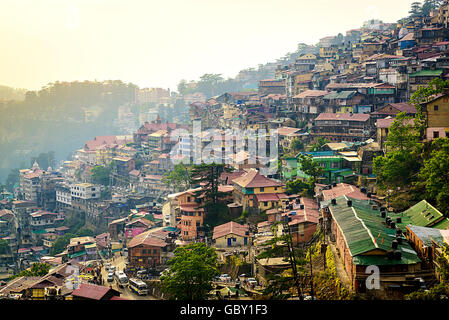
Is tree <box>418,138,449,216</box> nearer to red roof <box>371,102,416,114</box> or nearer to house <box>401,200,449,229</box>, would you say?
house <box>401,200,449,229</box>

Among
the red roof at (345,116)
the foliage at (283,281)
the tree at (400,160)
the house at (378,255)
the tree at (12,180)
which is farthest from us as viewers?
the tree at (12,180)

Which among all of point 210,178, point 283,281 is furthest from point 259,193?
point 283,281

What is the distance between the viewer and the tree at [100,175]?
121 feet

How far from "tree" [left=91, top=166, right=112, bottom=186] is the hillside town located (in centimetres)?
10

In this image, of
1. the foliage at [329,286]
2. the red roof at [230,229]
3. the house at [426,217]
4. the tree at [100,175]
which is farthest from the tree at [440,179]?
the tree at [100,175]

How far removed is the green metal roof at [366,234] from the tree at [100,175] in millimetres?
27468

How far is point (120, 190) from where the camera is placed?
35.0 m

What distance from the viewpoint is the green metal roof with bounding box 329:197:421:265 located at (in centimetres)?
817

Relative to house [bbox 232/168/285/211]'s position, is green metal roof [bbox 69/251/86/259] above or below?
below

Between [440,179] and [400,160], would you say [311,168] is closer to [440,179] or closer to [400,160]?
[400,160]

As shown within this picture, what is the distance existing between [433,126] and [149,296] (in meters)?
9.90

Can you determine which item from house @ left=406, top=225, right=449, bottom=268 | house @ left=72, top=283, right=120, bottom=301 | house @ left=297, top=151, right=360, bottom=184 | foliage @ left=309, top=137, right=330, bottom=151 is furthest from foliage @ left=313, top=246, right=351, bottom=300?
foliage @ left=309, top=137, right=330, bottom=151

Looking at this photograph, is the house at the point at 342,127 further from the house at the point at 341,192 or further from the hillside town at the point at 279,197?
the house at the point at 341,192
